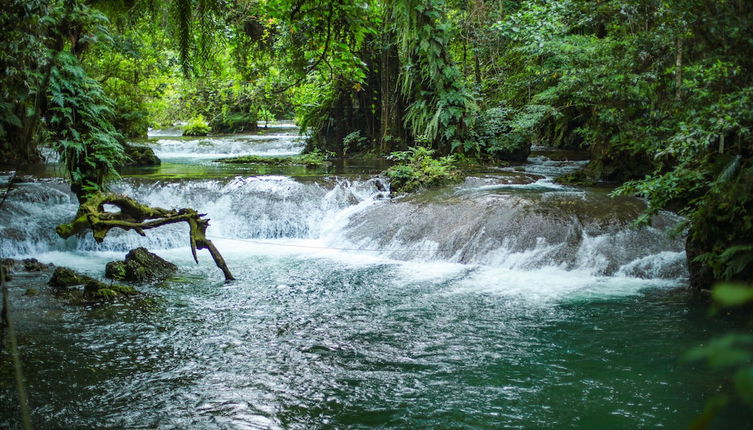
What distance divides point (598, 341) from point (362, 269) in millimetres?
4173

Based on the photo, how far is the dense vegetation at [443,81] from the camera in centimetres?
545

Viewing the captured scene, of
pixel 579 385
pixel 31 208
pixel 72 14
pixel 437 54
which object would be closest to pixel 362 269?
pixel 579 385

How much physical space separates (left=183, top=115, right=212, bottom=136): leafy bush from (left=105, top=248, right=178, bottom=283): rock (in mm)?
22612

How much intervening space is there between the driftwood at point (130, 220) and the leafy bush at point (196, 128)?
75.7ft

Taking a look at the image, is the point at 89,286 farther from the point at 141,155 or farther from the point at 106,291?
the point at 141,155

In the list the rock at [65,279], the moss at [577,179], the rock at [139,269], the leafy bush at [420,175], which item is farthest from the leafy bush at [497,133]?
the rock at [65,279]

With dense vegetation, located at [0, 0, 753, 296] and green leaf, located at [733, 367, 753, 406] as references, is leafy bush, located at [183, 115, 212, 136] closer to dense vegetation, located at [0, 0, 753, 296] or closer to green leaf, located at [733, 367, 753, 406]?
dense vegetation, located at [0, 0, 753, 296]

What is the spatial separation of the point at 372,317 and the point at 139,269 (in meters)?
3.91

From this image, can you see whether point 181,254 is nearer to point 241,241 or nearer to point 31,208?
point 241,241

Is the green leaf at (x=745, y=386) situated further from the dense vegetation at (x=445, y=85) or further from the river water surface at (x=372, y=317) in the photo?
the river water surface at (x=372, y=317)

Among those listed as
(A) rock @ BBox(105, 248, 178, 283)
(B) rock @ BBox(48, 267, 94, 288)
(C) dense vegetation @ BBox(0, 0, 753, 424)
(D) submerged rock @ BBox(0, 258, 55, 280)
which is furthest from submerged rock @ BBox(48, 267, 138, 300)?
(C) dense vegetation @ BBox(0, 0, 753, 424)

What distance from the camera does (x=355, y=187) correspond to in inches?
514

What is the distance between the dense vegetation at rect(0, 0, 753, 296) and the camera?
5453 mm

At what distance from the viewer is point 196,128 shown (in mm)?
30797
